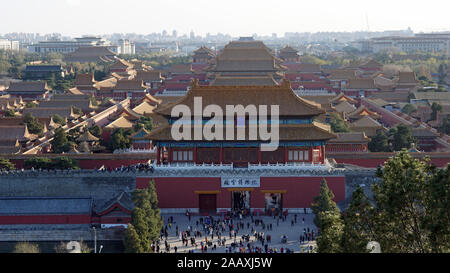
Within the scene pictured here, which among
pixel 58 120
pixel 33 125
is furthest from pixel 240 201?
pixel 58 120

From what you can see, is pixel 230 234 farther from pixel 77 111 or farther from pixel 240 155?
pixel 77 111

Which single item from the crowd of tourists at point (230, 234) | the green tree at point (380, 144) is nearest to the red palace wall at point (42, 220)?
the crowd of tourists at point (230, 234)

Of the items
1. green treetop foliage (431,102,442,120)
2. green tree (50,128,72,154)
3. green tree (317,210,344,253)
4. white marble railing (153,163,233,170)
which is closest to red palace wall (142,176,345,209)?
white marble railing (153,163,233,170)

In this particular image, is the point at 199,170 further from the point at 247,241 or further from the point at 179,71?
the point at 179,71

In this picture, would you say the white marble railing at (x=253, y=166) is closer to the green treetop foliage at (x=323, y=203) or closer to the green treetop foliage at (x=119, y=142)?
the green treetop foliage at (x=323, y=203)

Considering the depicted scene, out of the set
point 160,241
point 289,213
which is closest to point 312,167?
point 289,213

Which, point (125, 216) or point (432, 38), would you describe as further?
point (432, 38)

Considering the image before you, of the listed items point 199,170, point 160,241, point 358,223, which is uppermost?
point 358,223
